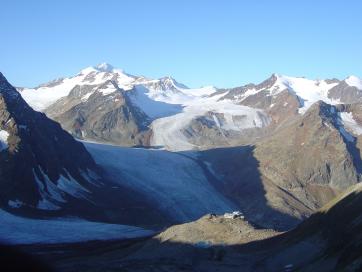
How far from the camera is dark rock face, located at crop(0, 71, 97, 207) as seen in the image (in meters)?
149

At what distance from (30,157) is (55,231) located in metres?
53.6

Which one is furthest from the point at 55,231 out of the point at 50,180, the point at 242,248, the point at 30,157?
the point at 30,157

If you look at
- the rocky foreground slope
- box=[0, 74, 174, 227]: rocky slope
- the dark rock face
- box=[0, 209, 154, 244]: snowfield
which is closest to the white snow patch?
box=[0, 74, 174, 227]: rocky slope

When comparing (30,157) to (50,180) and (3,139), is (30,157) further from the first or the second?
(3,139)

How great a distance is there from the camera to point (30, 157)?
166 m

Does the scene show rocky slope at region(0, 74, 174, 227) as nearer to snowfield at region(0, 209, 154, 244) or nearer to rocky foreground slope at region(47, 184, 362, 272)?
snowfield at region(0, 209, 154, 244)

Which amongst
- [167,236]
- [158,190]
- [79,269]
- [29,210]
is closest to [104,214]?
[29,210]

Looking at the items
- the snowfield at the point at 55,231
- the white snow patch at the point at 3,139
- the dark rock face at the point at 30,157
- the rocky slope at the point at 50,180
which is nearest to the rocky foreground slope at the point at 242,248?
the snowfield at the point at 55,231

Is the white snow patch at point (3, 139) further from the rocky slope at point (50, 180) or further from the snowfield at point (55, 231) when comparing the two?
the snowfield at point (55, 231)

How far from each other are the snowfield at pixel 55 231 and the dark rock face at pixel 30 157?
49.2ft

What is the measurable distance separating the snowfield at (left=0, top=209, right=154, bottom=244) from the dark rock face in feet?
49.2

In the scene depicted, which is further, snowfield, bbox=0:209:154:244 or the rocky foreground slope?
snowfield, bbox=0:209:154:244

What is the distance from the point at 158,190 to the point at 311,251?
131m

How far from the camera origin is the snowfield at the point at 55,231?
108062 mm
